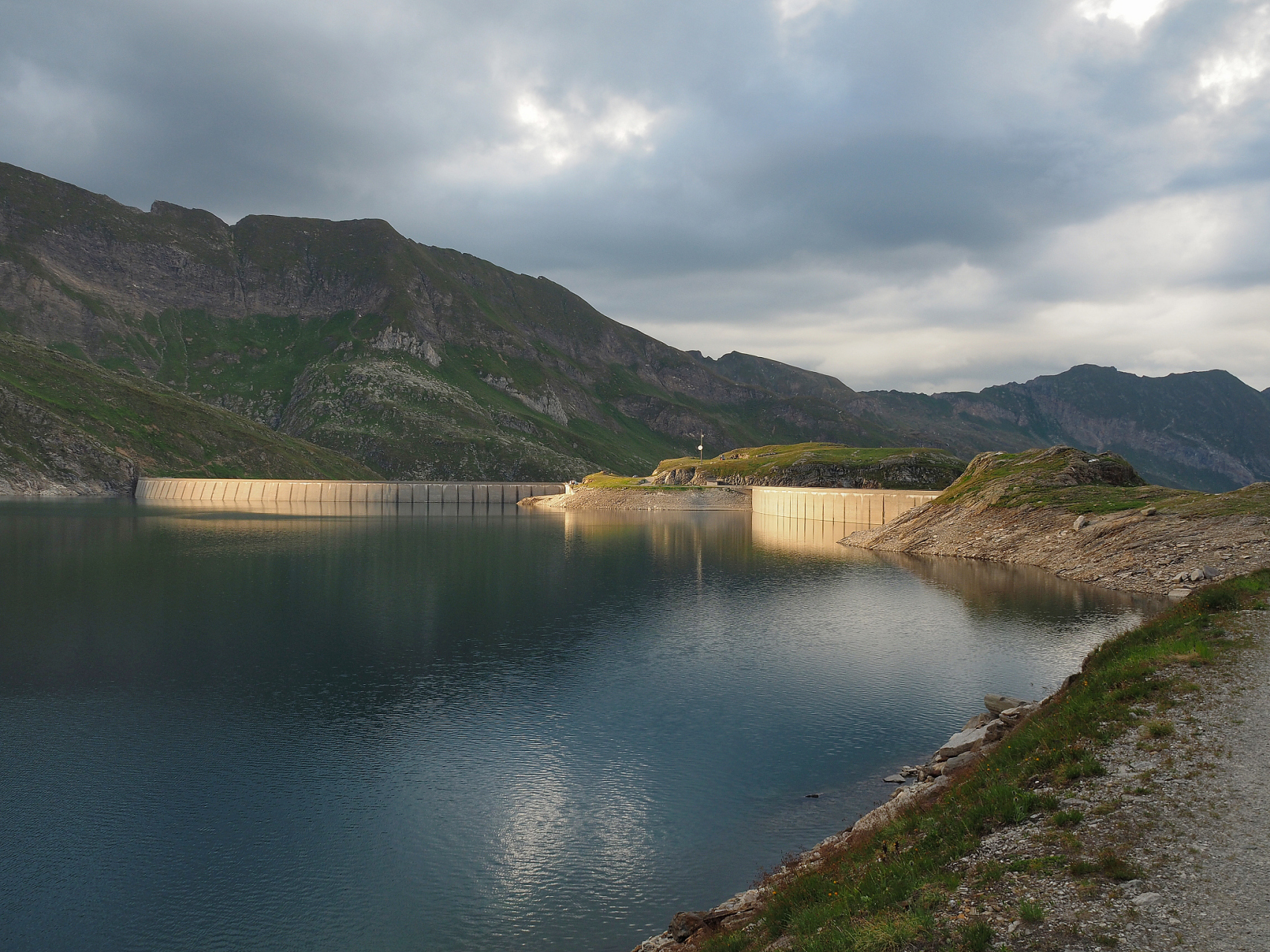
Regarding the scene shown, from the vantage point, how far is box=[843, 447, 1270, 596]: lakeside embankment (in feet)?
202

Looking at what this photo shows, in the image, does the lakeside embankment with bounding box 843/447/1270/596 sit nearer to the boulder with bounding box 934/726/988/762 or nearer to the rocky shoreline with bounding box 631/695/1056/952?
the rocky shoreline with bounding box 631/695/1056/952

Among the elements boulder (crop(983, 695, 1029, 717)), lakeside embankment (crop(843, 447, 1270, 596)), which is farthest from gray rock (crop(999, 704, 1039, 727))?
lakeside embankment (crop(843, 447, 1270, 596))

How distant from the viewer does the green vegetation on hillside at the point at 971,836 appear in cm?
1285

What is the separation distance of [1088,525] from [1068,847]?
2883 inches

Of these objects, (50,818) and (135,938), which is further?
(50,818)

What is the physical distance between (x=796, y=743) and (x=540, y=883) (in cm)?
1367

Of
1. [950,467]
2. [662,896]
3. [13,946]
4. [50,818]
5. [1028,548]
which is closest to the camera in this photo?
[13,946]

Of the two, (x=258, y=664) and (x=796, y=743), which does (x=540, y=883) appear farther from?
(x=258, y=664)

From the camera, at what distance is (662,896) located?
20188 mm

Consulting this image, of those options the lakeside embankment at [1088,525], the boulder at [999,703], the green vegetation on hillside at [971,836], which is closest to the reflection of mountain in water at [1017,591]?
the lakeside embankment at [1088,525]

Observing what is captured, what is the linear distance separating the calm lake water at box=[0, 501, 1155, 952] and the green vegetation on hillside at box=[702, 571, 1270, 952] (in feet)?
16.8

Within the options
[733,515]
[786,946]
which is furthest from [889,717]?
[733,515]

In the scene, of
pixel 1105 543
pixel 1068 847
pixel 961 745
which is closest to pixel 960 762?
pixel 961 745

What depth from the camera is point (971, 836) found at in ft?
51.8
